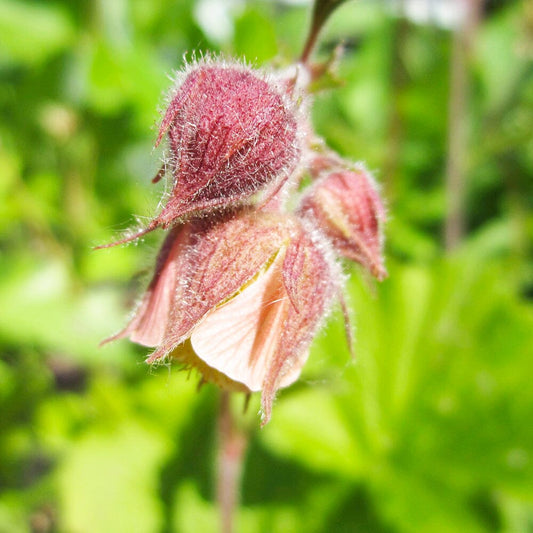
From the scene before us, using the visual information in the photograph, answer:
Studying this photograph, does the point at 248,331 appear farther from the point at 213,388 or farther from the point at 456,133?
the point at 456,133

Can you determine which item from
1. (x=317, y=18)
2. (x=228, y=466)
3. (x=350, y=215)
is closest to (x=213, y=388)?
(x=228, y=466)

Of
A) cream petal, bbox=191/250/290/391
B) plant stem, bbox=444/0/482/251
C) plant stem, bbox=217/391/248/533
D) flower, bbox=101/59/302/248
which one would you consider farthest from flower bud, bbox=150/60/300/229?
plant stem, bbox=444/0/482/251

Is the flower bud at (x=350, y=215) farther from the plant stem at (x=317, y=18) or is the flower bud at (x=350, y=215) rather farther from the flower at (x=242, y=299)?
the plant stem at (x=317, y=18)

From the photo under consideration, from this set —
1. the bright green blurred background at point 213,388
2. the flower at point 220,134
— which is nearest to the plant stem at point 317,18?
the flower at point 220,134

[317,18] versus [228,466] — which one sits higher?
[317,18]

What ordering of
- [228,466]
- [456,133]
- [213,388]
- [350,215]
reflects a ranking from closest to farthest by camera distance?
[350,215] → [228,466] → [213,388] → [456,133]

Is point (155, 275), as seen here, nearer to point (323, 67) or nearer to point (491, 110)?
point (323, 67)

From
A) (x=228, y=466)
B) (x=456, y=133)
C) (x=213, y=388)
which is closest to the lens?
(x=228, y=466)

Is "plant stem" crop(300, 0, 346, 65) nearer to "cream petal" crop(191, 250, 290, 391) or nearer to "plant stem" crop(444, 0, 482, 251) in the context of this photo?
"cream petal" crop(191, 250, 290, 391)
